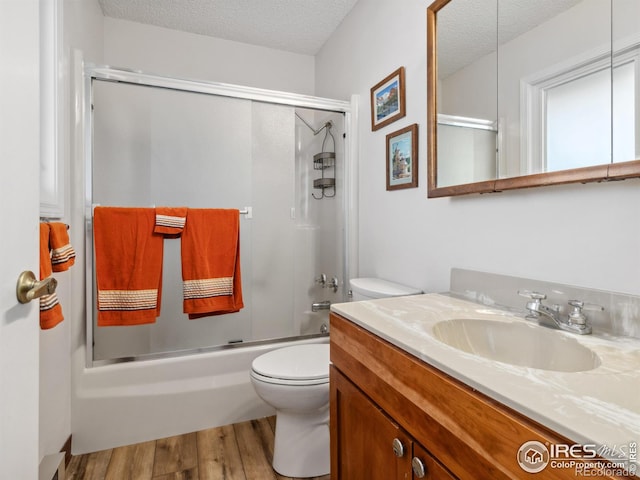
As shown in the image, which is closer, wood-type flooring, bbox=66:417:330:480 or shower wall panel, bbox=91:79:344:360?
wood-type flooring, bbox=66:417:330:480

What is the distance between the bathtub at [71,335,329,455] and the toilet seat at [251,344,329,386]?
37 cm

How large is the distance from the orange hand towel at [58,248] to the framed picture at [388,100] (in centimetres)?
151

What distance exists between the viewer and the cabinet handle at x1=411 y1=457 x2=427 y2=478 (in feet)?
2.32

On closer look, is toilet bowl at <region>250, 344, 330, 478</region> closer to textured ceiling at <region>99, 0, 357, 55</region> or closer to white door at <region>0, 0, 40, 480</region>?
white door at <region>0, 0, 40, 480</region>

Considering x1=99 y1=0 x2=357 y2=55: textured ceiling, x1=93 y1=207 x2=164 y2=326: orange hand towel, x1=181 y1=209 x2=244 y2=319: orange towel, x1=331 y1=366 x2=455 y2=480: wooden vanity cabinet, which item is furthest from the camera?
x1=99 y1=0 x2=357 y2=55: textured ceiling

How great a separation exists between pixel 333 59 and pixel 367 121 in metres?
0.81

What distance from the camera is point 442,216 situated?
1.43 meters

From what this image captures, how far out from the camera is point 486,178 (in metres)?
1.20

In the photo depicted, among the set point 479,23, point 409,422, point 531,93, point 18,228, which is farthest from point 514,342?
point 18,228

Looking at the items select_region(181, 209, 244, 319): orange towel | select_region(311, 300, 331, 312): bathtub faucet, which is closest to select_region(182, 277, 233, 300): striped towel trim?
select_region(181, 209, 244, 319): orange towel

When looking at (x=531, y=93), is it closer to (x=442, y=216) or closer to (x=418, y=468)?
(x=442, y=216)

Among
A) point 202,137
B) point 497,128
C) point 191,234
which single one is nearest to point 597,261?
point 497,128

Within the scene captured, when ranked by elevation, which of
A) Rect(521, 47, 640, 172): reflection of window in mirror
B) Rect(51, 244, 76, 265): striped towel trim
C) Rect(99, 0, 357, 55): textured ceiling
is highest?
Rect(99, 0, 357, 55): textured ceiling

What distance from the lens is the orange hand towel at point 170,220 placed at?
66.3 inches
